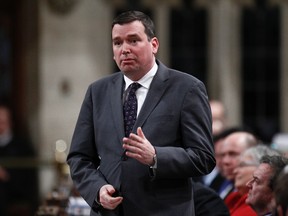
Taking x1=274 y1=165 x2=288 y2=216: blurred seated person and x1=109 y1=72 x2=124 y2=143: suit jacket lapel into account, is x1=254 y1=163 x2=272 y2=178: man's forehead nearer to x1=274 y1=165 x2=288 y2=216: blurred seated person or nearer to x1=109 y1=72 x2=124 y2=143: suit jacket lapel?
x1=109 y1=72 x2=124 y2=143: suit jacket lapel

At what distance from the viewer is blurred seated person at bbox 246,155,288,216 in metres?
4.05

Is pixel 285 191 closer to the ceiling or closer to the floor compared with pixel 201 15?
closer to the ceiling

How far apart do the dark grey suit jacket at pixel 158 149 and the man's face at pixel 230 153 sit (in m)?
2.12

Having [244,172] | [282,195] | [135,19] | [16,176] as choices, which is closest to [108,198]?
[135,19]

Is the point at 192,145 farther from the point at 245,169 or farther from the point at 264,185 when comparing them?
the point at 245,169

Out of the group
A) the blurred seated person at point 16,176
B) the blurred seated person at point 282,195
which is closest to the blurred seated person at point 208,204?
the blurred seated person at point 282,195

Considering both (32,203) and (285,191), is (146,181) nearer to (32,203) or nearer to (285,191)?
(285,191)

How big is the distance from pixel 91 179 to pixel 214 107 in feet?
14.7

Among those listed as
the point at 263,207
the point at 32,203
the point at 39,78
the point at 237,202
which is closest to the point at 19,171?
the point at 32,203

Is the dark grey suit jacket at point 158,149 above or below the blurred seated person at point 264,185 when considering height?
above

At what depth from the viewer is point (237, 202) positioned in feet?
17.2

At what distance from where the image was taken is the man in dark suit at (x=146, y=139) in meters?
3.80

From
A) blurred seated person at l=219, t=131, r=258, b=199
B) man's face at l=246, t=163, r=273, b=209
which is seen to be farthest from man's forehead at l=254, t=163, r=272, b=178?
blurred seated person at l=219, t=131, r=258, b=199

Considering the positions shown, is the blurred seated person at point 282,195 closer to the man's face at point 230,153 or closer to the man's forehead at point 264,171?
the man's forehead at point 264,171
